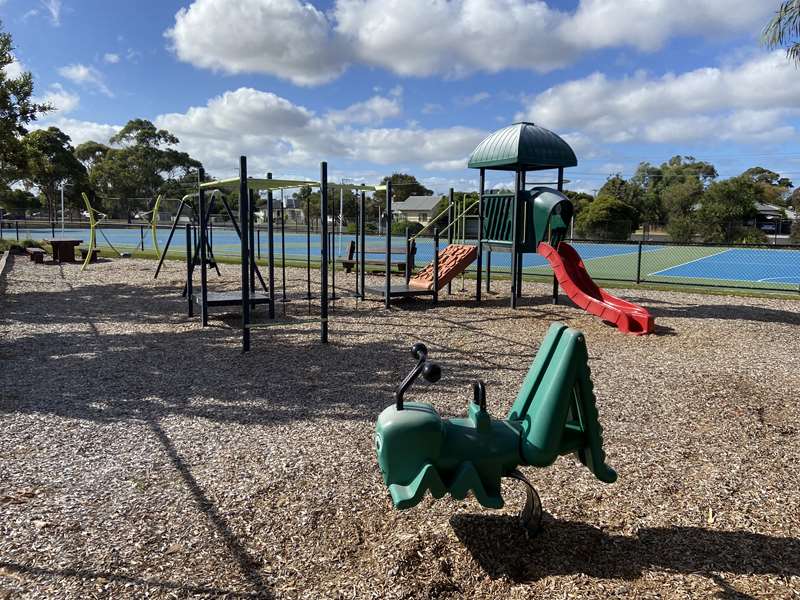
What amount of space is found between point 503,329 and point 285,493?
6329 millimetres

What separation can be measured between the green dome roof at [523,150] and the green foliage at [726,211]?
31.8 meters

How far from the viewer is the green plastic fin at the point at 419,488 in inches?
113

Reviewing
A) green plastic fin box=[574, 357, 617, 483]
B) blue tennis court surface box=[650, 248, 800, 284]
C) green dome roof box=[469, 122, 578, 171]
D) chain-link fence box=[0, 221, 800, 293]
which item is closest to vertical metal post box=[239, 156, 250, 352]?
green plastic fin box=[574, 357, 617, 483]

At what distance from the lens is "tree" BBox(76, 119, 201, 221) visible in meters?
66.1

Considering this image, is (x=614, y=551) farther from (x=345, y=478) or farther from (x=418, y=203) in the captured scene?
(x=418, y=203)

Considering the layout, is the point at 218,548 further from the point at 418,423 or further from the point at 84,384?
the point at 84,384

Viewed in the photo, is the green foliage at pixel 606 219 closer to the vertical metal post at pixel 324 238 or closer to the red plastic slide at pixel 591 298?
the red plastic slide at pixel 591 298

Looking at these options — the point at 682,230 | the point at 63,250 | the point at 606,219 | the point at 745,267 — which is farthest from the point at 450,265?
the point at 606,219

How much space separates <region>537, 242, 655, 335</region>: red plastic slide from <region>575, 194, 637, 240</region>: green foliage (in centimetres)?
3074

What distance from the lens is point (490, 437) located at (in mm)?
3111

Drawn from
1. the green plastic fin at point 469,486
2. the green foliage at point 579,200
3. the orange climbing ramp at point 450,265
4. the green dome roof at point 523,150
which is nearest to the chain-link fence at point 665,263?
the orange climbing ramp at point 450,265

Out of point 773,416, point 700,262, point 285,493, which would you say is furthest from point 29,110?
point 700,262

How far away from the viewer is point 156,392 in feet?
19.9

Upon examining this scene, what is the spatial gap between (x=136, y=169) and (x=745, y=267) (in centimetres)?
6234
